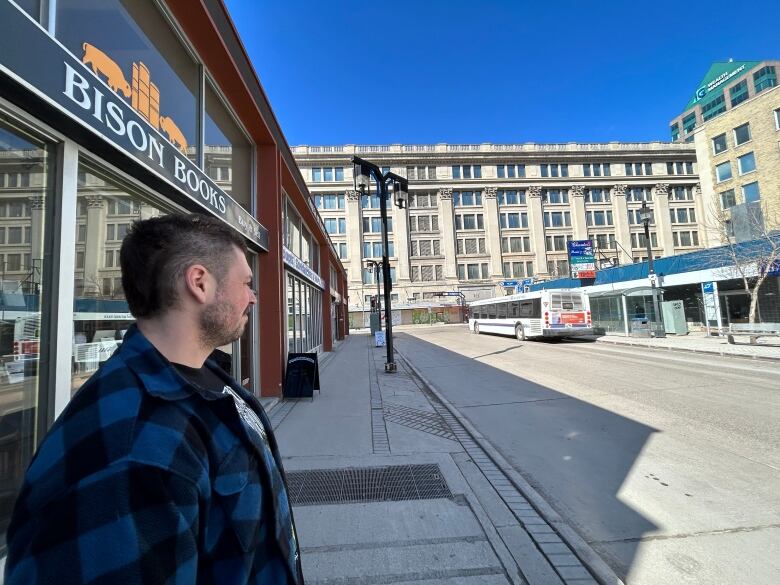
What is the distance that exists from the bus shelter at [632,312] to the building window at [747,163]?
721 inches

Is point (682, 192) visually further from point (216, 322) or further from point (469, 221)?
point (216, 322)

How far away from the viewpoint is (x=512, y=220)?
63031 millimetres

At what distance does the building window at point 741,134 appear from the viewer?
104 ft

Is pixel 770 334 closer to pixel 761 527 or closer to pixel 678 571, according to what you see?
pixel 761 527

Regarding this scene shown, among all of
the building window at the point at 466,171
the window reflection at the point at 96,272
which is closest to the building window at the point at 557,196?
the building window at the point at 466,171

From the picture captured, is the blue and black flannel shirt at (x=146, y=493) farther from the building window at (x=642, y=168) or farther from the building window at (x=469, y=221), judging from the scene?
the building window at (x=642, y=168)

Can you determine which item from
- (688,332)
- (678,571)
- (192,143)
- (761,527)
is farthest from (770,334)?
(192,143)

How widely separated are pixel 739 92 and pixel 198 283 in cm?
10995

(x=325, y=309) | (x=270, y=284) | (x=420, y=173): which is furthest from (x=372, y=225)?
(x=270, y=284)

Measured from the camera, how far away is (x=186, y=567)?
82 centimetres

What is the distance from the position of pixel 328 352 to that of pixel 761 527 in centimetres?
1730

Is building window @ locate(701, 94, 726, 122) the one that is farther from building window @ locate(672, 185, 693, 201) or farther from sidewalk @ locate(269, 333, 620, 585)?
sidewalk @ locate(269, 333, 620, 585)

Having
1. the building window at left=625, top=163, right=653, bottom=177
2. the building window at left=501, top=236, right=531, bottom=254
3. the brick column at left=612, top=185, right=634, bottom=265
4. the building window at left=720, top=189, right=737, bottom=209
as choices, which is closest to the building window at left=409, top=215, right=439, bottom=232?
the building window at left=501, top=236, right=531, bottom=254

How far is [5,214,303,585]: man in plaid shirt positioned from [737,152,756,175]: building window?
141ft
